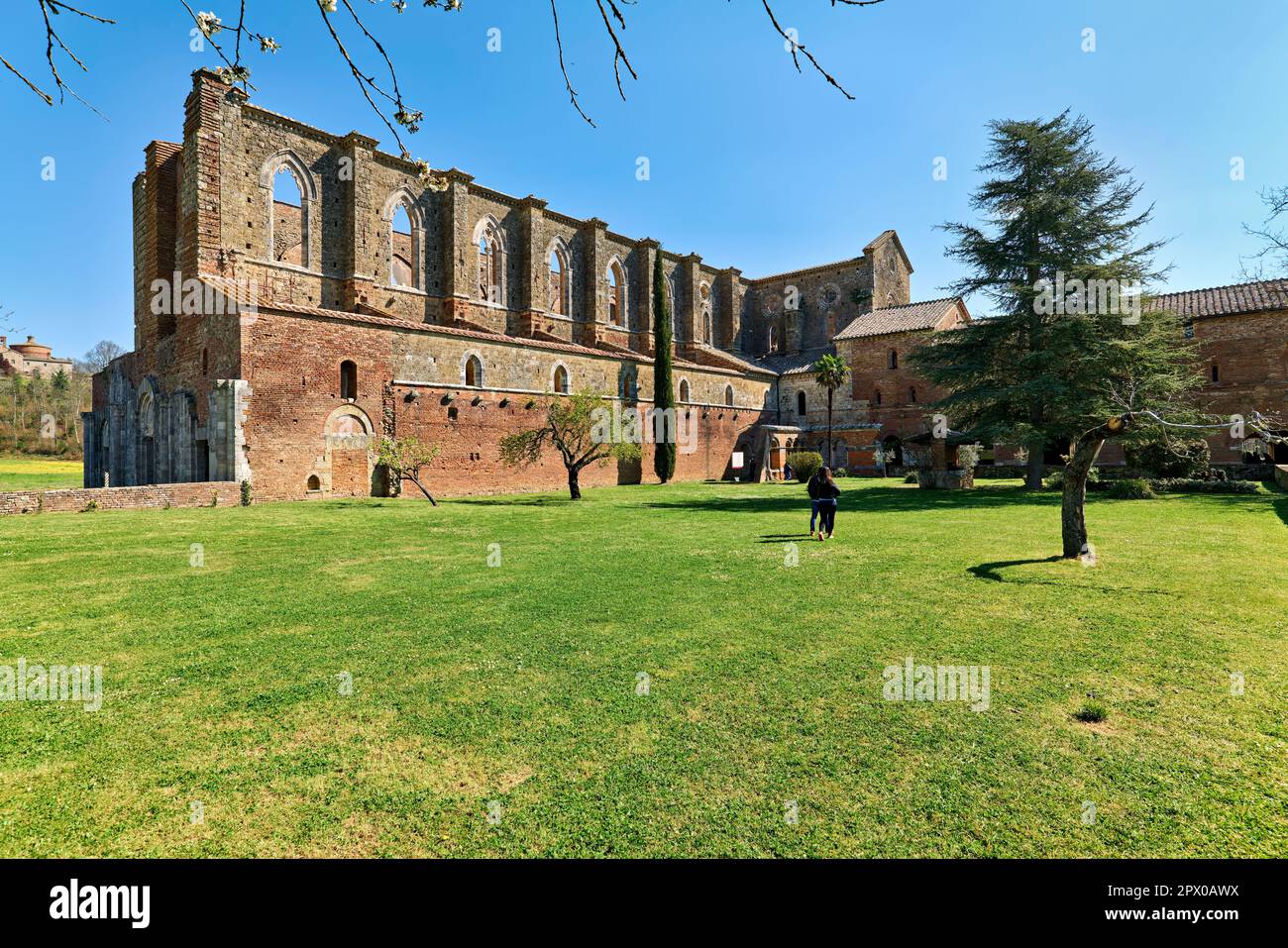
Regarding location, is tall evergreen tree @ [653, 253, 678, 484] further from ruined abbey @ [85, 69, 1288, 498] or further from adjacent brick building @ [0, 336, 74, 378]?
adjacent brick building @ [0, 336, 74, 378]

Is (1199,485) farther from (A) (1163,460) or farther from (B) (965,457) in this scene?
(B) (965,457)

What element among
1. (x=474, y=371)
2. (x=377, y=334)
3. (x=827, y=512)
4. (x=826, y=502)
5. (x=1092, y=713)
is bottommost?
(x=1092, y=713)

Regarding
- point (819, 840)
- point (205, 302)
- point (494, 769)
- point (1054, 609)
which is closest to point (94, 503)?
point (205, 302)

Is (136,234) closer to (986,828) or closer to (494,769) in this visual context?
(494,769)

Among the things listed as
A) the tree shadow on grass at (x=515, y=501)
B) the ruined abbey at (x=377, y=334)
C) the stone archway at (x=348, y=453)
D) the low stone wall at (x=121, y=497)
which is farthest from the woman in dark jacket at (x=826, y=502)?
the low stone wall at (x=121, y=497)

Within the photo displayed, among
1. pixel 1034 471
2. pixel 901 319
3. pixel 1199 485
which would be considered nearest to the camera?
pixel 1199 485

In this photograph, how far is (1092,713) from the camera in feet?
15.0

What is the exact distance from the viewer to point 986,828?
3.17 metres

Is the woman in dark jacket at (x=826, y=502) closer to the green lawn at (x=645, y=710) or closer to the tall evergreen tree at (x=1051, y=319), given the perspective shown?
the green lawn at (x=645, y=710)

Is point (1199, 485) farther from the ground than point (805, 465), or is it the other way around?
point (805, 465)

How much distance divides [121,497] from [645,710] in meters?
21.9

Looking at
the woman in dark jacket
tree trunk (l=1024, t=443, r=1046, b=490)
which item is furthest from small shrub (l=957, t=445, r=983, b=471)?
the woman in dark jacket

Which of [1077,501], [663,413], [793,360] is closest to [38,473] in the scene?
[663,413]

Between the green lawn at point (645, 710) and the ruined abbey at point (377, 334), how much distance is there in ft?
44.3
